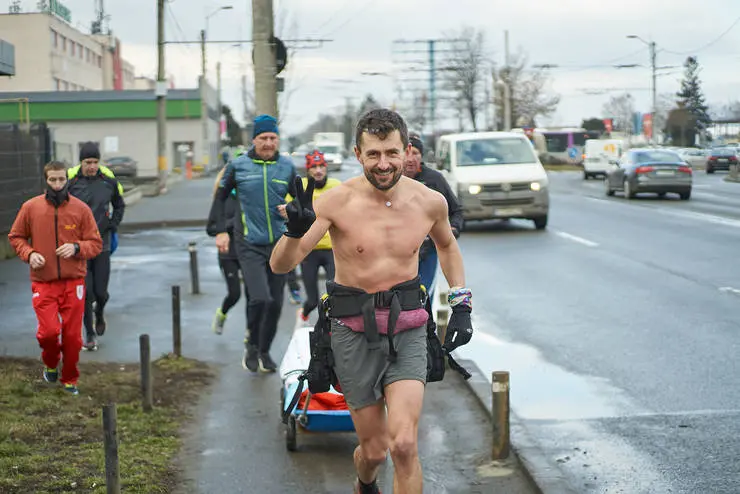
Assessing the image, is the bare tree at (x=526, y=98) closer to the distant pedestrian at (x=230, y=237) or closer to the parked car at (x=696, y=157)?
the parked car at (x=696, y=157)

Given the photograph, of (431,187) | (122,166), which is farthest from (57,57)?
(431,187)

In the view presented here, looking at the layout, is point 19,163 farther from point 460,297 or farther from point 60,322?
point 460,297

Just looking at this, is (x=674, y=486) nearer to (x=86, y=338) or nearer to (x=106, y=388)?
(x=106, y=388)

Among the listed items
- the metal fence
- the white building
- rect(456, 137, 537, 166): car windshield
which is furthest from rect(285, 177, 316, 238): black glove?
the white building

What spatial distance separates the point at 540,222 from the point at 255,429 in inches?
668

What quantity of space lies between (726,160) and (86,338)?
5653cm

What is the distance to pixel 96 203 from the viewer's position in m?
10.8

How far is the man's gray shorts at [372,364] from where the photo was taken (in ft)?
16.9

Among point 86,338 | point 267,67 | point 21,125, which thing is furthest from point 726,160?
point 86,338

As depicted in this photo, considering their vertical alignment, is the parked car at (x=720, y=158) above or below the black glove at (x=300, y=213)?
below

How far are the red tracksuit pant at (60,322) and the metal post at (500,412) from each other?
3.43 meters

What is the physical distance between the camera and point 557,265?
17641mm

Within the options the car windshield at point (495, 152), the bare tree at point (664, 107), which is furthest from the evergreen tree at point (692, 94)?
the car windshield at point (495, 152)

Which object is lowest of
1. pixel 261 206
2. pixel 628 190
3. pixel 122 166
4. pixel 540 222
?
pixel 540 222
